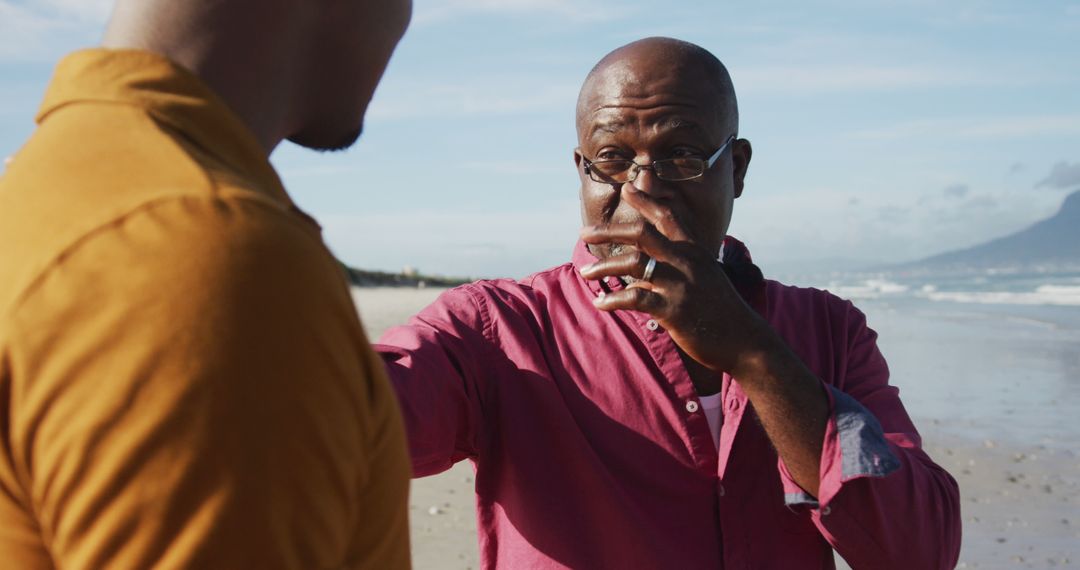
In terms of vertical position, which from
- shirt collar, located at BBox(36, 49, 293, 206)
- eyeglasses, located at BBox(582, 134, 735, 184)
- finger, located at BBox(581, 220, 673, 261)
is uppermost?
shirt collar, located at BBox(36, 49, 293, 206)

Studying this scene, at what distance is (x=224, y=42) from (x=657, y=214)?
152 cm

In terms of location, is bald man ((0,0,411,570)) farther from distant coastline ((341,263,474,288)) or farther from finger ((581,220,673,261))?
distant coastline ((341,263,474,288))

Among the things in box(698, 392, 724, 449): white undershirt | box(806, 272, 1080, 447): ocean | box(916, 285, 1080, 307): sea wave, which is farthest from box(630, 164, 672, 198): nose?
box(916, 285, 1080, 307): sea wave

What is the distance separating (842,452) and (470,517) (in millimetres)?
5361

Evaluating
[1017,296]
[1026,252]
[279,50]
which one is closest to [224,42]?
[279,50]

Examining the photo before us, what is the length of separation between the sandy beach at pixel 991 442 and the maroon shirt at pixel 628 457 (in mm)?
4088

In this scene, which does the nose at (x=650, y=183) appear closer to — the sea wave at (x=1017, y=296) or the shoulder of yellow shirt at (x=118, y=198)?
the shoulder of yellow shirt at (x=118, y=198)

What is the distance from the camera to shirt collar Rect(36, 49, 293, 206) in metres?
1.11

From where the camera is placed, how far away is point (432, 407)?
8.08ft

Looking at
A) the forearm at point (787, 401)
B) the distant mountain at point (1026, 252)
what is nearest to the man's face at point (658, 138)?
the forearm at point (787, 401)

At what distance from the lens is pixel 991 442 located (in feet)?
33.6

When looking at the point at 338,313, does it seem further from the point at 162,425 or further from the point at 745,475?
the point at 745,475

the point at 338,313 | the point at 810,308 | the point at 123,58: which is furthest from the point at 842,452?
the point at 123,58

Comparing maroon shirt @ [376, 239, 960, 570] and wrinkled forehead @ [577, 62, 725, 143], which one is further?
wrinkled forehead @ [577, 62, 725, 143]
